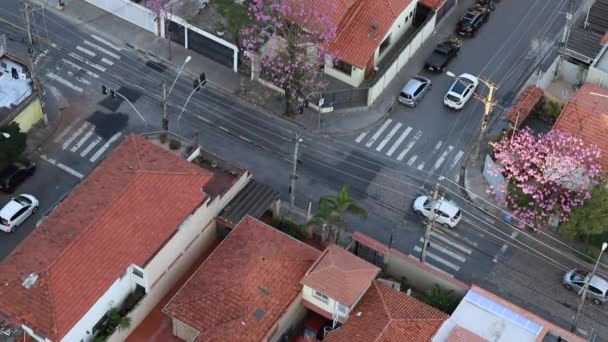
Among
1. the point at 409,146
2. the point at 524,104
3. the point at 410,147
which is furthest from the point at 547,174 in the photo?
the point at 409,146

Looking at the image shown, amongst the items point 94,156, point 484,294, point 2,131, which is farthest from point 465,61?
point 2,131

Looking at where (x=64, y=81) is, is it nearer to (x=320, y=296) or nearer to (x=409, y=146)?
(x=409, y=146)

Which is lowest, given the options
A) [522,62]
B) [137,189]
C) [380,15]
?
[137,189]

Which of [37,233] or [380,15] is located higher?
[380,15]

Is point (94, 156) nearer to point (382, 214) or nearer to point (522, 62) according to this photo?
point (382, 214)

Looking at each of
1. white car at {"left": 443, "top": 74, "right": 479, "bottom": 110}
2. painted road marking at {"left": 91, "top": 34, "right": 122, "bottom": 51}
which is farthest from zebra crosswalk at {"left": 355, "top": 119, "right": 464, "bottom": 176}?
A: painted road marking at {"left": 91, "top": 34, "right": 122, "bottom": 51}

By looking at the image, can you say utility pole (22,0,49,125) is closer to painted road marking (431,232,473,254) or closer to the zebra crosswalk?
the zebra crosswalk

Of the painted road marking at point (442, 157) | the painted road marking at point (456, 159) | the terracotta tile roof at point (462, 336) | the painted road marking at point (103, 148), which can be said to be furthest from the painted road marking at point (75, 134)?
the terracotta tile roof at point (462, 336)
